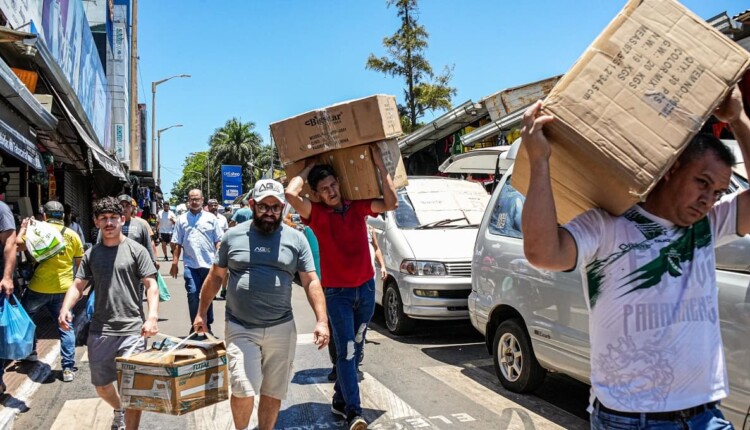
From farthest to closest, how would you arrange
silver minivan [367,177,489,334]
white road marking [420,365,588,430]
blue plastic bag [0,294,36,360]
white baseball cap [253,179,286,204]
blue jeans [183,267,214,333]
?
1. blue jeans [183,267,214,333]
2. silver minivan [367,177,489,334]
3. blue plastic bag [0,294,36,360]
4. white road marking [420,365,588,430]
5. white baseball cap [253,179,286,204]

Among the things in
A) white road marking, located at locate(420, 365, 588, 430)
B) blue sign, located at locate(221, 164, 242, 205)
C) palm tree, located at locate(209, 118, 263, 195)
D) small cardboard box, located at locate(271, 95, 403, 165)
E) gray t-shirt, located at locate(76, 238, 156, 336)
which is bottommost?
white road marking, located at locate(420, 365, 588, 430)

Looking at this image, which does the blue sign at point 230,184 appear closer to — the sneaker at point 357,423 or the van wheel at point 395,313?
the van wheel at point 395,313

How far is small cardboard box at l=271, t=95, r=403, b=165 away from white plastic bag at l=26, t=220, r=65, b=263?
3.09 m

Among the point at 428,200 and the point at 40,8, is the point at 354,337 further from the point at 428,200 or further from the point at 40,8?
the point at 40,8

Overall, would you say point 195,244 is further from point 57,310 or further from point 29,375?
point 29,375

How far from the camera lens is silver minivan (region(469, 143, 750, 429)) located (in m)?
3.27

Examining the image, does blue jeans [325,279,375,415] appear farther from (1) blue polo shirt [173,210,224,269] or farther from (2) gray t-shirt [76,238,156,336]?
(1) blue polo shirt [173,210,224,269]

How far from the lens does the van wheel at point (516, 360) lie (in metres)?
5.08

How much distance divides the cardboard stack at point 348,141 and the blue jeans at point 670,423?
2.58 m

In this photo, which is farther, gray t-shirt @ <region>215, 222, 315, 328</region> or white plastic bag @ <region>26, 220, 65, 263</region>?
white plastic bag @ <region>26, 220, 65, 263</region>

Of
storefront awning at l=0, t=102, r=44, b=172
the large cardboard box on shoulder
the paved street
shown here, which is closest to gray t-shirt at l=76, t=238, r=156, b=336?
the paved street

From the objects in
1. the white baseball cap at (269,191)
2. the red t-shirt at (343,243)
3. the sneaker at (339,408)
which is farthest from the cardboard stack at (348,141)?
the sneaker at (339,408)

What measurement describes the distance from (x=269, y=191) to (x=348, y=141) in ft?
2.24

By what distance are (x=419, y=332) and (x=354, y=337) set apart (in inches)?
138
